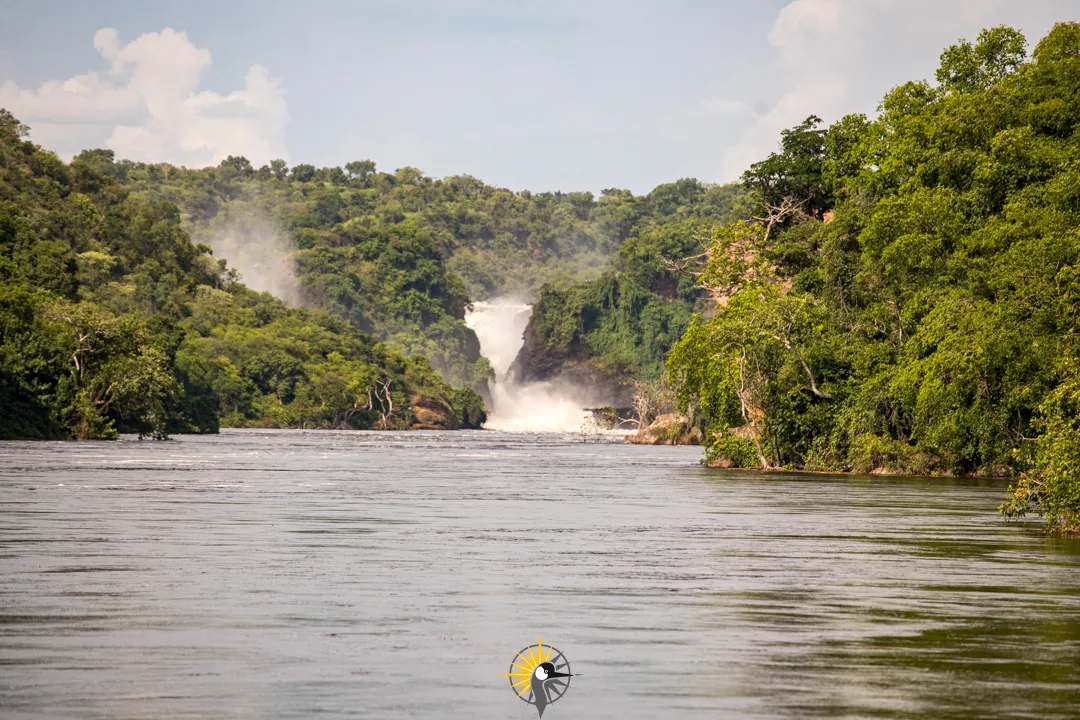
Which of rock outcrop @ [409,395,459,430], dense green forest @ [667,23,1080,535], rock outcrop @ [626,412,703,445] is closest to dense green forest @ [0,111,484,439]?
rock outcrop @ [409,395,459,430]

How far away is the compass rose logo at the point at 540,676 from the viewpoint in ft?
37.4

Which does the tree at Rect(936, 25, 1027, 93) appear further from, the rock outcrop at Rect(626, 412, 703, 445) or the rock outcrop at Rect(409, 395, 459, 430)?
the rock outcrop at Rect(409, 395, 459, 430)

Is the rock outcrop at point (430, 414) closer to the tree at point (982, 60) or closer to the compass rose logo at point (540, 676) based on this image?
the tree at point (982, 60)

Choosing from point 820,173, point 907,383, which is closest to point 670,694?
point 907,383

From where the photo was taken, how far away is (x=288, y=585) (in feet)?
59.6

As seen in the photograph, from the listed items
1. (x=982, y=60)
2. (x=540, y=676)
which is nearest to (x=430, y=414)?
(x=982, y=60)

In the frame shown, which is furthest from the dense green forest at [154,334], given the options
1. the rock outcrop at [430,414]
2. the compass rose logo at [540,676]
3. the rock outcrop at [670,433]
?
the compass rose logo at [540,676]

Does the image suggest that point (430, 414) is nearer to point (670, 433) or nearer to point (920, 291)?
point (670, 433)

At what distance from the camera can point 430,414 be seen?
175 metres

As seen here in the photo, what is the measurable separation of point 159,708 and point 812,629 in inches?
270

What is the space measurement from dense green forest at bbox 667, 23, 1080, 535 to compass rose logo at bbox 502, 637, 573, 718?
96.3 feet

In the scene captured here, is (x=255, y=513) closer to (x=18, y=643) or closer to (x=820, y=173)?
(x=18, y=643)

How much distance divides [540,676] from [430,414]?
538 ft

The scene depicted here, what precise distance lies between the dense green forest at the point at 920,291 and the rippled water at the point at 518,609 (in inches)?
528
